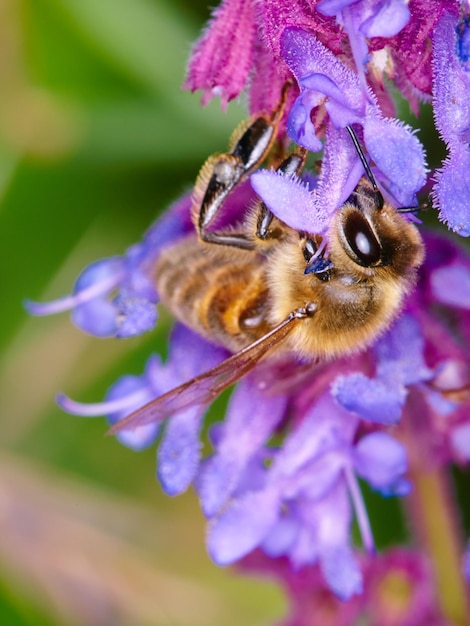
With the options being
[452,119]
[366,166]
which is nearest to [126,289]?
[366,166]

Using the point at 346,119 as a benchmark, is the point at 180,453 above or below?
below

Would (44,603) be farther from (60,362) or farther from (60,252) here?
(60,252)

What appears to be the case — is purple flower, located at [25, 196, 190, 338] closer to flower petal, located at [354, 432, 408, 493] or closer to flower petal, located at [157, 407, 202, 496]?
flower petal, located at [157, 407, 202, 496]

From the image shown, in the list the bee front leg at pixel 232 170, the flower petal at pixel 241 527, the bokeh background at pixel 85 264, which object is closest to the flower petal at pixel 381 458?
the flower petal at pixel 241 527

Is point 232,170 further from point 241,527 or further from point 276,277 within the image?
point 241,527

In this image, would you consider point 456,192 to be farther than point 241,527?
No

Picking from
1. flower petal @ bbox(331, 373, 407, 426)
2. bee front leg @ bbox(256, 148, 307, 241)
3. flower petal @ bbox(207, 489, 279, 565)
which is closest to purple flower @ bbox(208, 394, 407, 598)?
flower petal @ bbox(207, 489, 279, 565)
